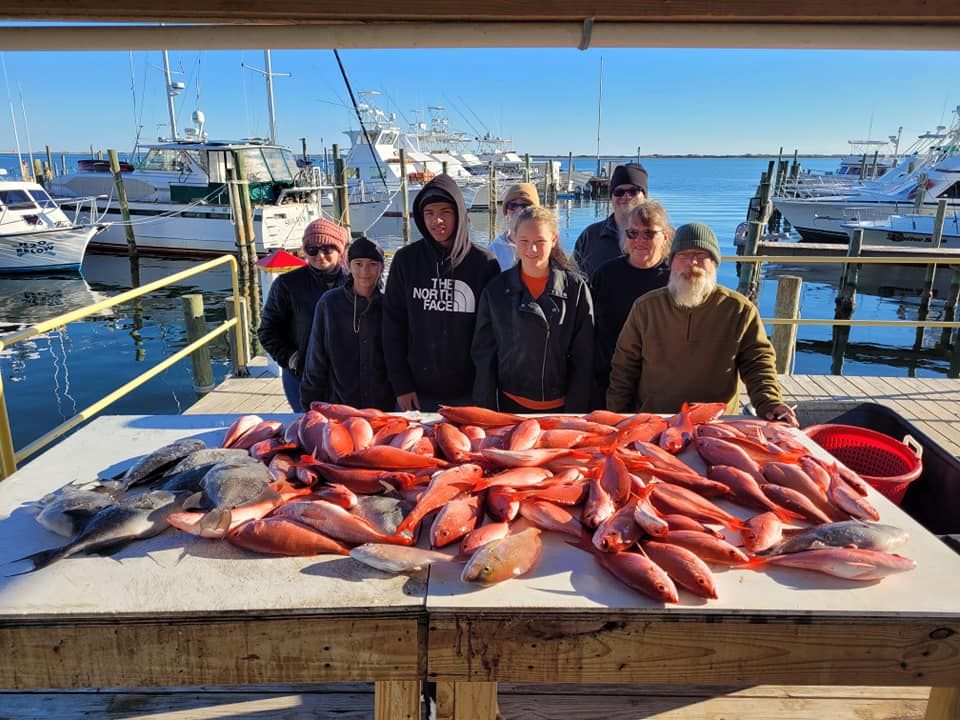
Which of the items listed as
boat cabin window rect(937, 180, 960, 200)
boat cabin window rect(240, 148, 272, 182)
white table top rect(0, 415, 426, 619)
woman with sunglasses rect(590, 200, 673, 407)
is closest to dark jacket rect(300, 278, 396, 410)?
woman with sunglasses rect(590, 200, 673, 407)

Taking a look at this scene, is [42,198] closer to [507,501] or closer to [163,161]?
[163,161]

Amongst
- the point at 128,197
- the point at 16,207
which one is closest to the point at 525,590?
the point at 16,207

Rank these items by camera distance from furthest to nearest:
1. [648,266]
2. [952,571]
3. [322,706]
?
1. [648,266]
2. [322,706]
3. [952,571]

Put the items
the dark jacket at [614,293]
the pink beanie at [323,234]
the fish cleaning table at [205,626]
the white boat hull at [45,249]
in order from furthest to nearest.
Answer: the white boat hull at [45,249] < the pink beanie at [323,234] < the dark jacket at [614,293] < the fish cleaning table at [205,626]

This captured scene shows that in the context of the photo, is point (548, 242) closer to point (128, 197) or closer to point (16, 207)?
point (16, 207)

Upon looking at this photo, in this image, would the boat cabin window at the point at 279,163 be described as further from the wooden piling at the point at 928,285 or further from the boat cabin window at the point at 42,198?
the wooden piling at the point at 928,285

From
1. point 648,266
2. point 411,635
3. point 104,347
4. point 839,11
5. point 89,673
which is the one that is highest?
point 839,11

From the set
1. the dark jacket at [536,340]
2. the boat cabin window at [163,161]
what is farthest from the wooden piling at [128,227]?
the dark jacket at [536,340]

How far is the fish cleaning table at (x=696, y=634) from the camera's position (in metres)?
1.52

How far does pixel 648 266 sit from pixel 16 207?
21.4 m

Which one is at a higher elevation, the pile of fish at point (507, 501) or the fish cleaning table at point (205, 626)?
the pile of fish at point (507, 501)

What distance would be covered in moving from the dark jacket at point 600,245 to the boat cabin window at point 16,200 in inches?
805

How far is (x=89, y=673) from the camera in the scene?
1.54 m

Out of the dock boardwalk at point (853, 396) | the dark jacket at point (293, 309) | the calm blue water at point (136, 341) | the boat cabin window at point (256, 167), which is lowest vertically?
the calm blue water at point (136, 341)
